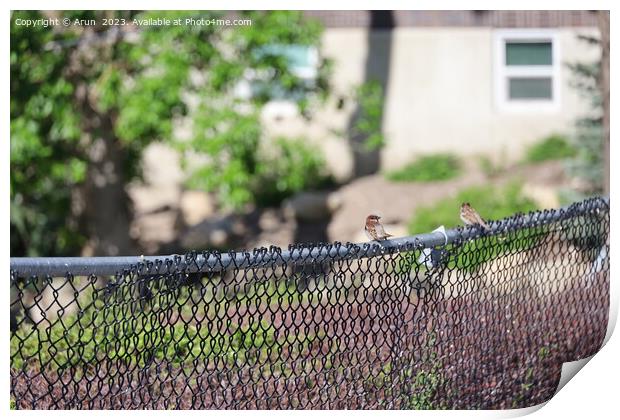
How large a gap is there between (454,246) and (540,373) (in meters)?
0.84

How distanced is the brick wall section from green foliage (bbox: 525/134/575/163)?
1.41 m

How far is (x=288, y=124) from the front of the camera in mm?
13047

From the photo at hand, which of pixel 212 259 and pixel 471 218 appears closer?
pixel 212 259

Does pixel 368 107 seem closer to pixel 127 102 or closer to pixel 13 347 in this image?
pixel 127 102

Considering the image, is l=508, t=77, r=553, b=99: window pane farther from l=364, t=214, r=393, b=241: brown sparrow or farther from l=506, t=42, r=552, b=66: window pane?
l=364, t=214, r=393, b=241: brown sparrow

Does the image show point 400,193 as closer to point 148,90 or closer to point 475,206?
point 475,206

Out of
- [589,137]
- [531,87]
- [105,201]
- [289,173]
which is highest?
[531,87]

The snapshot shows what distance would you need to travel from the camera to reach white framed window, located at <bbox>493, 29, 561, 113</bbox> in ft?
43.1

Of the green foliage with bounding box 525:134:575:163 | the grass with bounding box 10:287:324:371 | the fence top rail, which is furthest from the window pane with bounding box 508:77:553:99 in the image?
the fence top rail

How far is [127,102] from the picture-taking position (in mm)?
8852

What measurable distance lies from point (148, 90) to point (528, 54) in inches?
244

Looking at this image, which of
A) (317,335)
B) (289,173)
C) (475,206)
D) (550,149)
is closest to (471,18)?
(550,149)

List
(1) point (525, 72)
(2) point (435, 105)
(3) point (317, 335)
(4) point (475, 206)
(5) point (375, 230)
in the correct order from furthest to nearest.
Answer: (2) point (435, 105), (1) point (525, 72), (4) point (475, 206), (5) point (375, 230), (3) point (317, 335)
